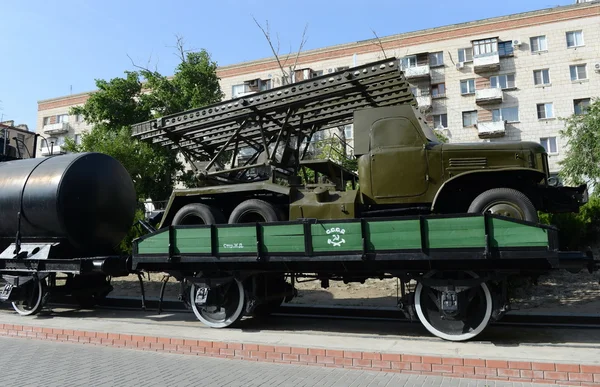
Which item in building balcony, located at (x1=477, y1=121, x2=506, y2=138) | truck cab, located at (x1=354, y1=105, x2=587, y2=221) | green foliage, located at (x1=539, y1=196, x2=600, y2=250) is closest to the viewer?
truck cab, located at (x1=354, y1=105, x2=587, y2=221)

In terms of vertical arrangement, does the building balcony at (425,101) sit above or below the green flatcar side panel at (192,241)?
above

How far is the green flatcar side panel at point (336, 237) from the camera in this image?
6270 mm

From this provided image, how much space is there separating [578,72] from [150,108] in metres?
26.5

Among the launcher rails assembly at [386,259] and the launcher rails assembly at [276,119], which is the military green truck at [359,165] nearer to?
the launcher rails assembly at [276,119]

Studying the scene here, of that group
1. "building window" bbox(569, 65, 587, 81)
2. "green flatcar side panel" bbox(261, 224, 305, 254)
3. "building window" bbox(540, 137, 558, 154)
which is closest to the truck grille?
"green flatcar side panel" bbox(261, 224, 305, 254)

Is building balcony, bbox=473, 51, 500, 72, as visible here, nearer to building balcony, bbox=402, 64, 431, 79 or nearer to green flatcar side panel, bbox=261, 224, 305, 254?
building balcony, bbox=402, 64, 431, 79

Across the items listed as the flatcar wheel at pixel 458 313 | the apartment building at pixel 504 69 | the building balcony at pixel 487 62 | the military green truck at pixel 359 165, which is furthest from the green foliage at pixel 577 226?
the building balcony at pixel 487 62

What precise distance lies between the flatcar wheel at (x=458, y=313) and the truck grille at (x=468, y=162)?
157cm

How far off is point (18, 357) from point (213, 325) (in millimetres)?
2843

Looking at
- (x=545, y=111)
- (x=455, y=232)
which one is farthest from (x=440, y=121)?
(x=455, y=232)

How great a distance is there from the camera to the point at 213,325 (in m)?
7.59

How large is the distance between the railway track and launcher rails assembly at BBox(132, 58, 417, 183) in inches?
110

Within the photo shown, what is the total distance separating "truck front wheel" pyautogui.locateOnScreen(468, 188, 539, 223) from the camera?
592 cm

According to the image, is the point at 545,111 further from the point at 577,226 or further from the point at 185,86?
the point at 185,86
